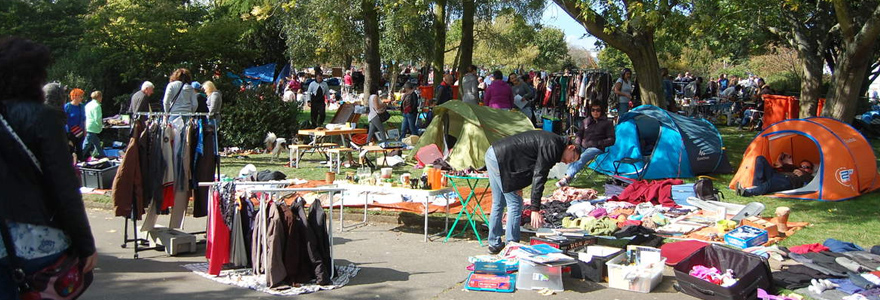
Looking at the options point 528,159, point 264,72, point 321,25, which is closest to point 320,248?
point 528,159

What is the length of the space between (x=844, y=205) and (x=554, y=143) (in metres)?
5.27

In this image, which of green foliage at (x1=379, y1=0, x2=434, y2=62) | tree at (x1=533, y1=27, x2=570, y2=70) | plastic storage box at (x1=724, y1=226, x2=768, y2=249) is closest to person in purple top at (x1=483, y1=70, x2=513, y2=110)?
green foliage at (x1=379, y1=0, x2=434, y2=62)

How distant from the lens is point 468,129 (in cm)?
1229

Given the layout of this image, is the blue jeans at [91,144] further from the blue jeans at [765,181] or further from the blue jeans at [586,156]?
the blue jeans at [765,181]

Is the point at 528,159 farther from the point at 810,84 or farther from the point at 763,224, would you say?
the point at 810,84

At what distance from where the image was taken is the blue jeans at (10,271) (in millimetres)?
2877

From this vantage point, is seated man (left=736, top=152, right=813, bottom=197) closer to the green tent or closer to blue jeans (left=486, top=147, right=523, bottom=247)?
the green tent

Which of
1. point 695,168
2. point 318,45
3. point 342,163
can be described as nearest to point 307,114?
point 318,45

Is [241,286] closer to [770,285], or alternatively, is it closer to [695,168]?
[770,285]

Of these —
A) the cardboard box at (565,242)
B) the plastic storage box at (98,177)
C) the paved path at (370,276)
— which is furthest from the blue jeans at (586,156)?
the plastic storage box at (98,177)

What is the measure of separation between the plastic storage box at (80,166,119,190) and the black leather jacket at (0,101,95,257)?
8.32 meters

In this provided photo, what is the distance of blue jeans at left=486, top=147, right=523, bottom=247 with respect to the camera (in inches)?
274

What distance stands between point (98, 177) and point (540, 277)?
7.37 m

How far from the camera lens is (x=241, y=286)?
6.05 m
